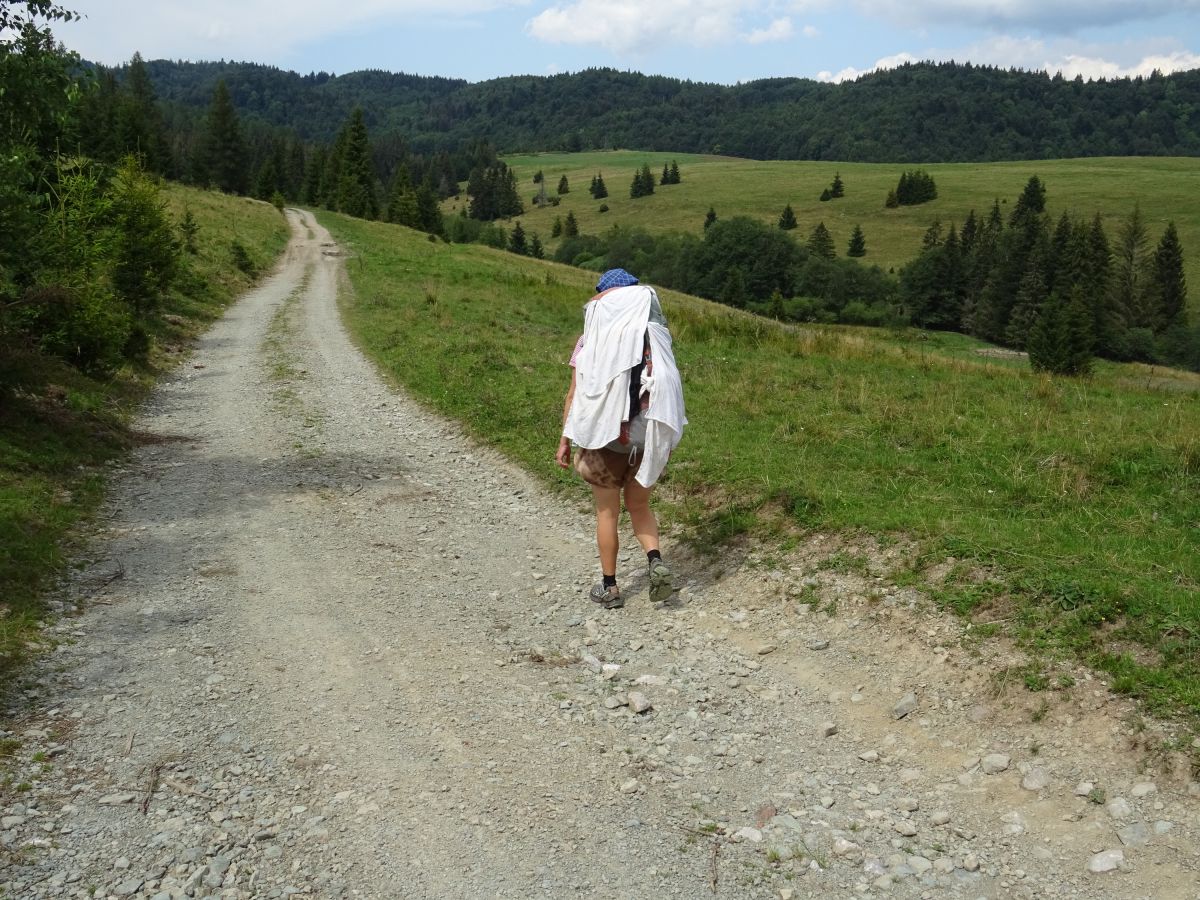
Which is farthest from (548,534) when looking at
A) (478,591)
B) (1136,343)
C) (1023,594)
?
(1136,343)

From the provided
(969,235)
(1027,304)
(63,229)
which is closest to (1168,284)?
(1027,304)

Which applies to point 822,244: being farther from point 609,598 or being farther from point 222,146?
point 609,598

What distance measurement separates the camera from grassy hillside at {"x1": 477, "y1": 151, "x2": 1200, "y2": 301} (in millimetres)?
129875

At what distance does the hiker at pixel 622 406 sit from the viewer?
20.3 feet

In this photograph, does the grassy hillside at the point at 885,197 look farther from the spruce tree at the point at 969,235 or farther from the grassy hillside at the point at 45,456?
the grassy hillside at the point at 45,456

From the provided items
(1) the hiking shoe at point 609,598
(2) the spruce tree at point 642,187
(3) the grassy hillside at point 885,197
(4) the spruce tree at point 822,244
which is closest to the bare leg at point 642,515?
(1) the hiking shoe at point 609,598

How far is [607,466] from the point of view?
6.47 m

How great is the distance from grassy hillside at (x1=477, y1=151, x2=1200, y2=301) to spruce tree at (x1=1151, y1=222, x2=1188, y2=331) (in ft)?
21.0

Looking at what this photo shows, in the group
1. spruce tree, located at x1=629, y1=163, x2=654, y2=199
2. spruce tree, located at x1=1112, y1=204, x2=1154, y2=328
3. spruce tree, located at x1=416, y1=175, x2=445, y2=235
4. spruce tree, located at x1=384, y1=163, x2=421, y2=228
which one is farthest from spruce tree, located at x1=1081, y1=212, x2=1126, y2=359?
spruce tree, located at x1=629, y1=163, x2=654, y2=199

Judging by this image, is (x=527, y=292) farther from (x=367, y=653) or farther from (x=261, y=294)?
(x=367, y=653)

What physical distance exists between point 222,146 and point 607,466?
3821 inches

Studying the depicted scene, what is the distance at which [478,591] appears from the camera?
6906mm

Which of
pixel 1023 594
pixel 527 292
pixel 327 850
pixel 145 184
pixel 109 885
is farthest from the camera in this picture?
pixel 527 292

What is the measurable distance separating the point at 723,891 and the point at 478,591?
364 cm
